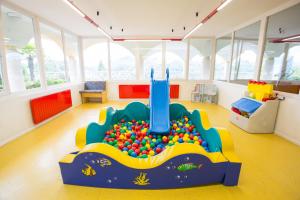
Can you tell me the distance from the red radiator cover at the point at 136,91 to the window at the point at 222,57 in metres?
1.91

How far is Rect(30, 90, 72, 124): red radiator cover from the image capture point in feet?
12.3

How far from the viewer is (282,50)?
4.38 metres

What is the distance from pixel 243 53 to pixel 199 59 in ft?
6.43

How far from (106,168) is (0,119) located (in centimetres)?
266

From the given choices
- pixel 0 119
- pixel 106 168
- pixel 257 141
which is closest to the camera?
pixel 106 168

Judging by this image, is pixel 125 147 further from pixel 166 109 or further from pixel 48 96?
pixel 48 96

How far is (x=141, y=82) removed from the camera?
23.0 ft

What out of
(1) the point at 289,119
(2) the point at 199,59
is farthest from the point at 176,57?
(1) the point at 289,119

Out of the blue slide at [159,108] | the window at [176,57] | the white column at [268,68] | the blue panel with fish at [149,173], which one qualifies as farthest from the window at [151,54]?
the blue panel with fish at [149,173]

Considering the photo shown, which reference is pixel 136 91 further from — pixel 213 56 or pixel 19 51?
pixel 19 51

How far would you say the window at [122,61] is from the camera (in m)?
6.86

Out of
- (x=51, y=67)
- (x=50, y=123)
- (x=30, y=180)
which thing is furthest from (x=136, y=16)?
(x=30, y=180)

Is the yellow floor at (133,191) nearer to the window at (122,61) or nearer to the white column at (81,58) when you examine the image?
the white column at (81,58)

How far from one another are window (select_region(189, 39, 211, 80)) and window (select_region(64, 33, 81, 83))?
5029mm
